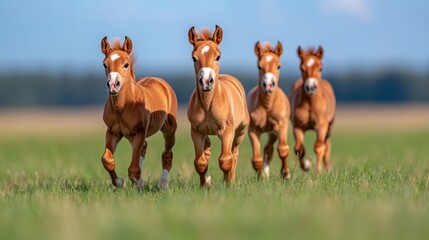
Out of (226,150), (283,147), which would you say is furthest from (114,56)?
(283,147)

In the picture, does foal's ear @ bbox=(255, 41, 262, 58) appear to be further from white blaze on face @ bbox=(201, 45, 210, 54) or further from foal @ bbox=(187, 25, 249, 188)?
white blaze on face @ bbox=(201, 45, 210, 54)

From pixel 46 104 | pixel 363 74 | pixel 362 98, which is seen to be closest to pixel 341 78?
pixel 363 74

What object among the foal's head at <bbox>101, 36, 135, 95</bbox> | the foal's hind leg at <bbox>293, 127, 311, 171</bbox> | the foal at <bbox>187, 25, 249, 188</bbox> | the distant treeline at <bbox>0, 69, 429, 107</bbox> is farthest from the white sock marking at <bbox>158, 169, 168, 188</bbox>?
the distant treeline at <bbox>0, 69, 429, 107</bbox>

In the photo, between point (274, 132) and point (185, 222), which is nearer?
point (185, 222)

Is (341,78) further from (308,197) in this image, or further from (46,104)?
(308,197)

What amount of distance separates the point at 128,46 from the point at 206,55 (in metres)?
1.42

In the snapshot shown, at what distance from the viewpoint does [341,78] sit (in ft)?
430

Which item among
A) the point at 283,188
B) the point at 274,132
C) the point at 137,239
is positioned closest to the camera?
the point at 137,239

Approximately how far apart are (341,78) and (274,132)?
120290 mm

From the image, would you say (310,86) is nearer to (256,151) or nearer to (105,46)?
(256,151)

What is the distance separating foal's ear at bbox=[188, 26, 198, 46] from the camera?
10.1m

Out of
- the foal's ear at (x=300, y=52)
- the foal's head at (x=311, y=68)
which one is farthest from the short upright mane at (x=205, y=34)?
the foal's ear at (x=300, y=52)

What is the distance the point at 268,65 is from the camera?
11.9 metres

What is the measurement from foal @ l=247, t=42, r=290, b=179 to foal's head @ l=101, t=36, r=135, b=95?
225 centimetres
